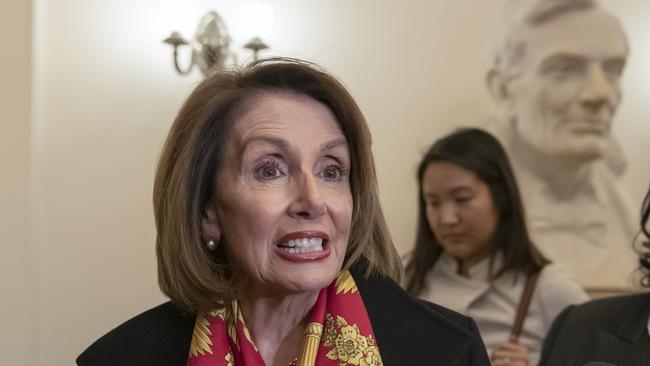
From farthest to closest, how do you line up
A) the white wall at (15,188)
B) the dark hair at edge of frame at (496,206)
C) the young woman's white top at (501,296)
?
the white wall at (15,188) < the dark hair at edge of frame at (496,206) < the young woman's white top at (501,296)

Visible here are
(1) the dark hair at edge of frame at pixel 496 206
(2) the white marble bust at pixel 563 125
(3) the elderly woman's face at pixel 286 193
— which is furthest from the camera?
(2) the white marble bust at pixel 563 125

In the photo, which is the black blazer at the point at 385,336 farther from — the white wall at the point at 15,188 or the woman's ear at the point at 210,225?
the white wall at the point at 15,188

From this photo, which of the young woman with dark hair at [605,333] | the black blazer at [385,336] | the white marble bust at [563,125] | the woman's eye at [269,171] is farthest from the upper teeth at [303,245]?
the white marble bust at [563,125]

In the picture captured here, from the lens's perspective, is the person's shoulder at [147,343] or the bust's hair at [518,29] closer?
the person's shoulder at [147,343]

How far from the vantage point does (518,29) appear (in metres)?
3.63

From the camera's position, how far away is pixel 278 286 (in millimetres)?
1552

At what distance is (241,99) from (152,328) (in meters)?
0.46

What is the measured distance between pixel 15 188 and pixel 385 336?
1.74 metres

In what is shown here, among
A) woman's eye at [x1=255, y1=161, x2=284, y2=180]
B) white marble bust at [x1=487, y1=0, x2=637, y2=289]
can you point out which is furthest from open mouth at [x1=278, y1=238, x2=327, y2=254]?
Result: white marble bust at [x1=487, y1=0, x2=637, y2=289]

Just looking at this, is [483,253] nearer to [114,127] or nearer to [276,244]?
[114,127]

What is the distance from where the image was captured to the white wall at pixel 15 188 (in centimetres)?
294

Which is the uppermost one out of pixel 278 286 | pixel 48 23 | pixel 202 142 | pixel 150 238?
pixel 48 23

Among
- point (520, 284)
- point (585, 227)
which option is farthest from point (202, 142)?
point (585, 227)

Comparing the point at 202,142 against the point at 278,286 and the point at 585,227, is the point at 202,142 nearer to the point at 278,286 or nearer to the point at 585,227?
the point at 278,286
